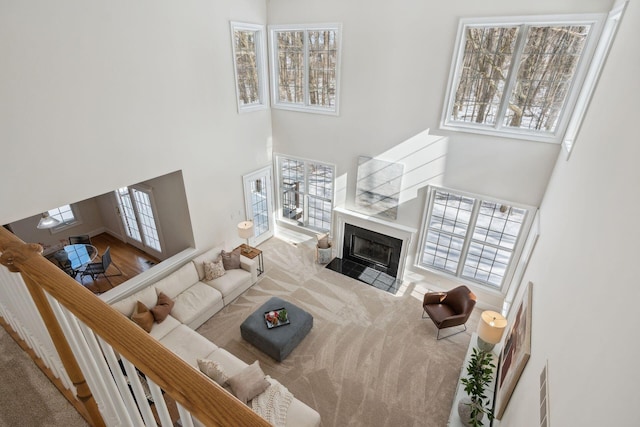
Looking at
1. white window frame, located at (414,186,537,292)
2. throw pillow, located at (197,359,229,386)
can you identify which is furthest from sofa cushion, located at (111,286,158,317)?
white window frame, located at (414,186,537,292)

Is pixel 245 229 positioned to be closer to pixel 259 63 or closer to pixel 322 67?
pixel 259 63

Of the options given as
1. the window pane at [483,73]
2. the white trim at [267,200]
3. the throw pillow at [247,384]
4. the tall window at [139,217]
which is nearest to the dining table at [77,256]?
the tall window at [139,217]

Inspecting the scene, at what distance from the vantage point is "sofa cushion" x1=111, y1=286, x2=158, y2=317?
5.36 metres

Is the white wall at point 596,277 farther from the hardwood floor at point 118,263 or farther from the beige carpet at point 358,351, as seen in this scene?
the hardwood floor at point 118,263

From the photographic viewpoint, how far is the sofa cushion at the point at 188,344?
4.96 metres

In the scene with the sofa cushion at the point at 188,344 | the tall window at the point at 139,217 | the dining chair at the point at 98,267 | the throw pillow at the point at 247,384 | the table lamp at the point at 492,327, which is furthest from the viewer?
the tall window at the point at 139,217

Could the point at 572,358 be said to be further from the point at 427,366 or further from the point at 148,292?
the point at 148,292

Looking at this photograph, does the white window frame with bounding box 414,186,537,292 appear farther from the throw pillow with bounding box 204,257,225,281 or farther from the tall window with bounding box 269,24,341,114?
the throw pillow with bounding box 204,257,225,281

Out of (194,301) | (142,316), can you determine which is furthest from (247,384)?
(194,301)

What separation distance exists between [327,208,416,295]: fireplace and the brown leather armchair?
990 millimetres

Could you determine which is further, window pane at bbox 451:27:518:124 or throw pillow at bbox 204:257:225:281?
throw pillow at bbox 204:257:225:281

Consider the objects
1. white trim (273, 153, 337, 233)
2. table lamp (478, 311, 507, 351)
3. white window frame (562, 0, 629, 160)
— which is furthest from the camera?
white trim (273, 153, 337, 233)

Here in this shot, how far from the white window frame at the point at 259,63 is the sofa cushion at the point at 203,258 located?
2999 millimetres

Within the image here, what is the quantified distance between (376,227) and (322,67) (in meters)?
3.57
